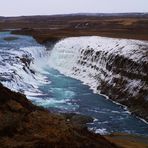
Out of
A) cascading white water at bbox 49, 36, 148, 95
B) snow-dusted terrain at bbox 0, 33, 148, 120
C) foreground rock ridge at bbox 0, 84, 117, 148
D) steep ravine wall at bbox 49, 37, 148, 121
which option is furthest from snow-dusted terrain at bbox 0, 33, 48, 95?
foreground rock ridge at bbox 0, 84, 117, 148

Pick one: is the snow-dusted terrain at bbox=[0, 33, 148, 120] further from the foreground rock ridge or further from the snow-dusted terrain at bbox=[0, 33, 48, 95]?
the foreground rock ridge

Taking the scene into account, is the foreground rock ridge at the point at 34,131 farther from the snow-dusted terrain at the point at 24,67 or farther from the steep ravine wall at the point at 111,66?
the snow-dusted terrain at the point at 24,67

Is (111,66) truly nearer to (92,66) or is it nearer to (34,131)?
(92,66)

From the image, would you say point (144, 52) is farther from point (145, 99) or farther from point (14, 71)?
point (14, 71)

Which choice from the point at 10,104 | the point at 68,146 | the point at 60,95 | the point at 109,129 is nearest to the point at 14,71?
the point at 60,95

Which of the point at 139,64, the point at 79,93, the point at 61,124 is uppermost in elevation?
the point at 61,124

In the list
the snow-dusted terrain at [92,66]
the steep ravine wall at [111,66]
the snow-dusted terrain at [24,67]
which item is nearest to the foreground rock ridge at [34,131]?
the steep ravine wall at [111,66]

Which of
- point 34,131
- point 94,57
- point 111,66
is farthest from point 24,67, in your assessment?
point 34,131
